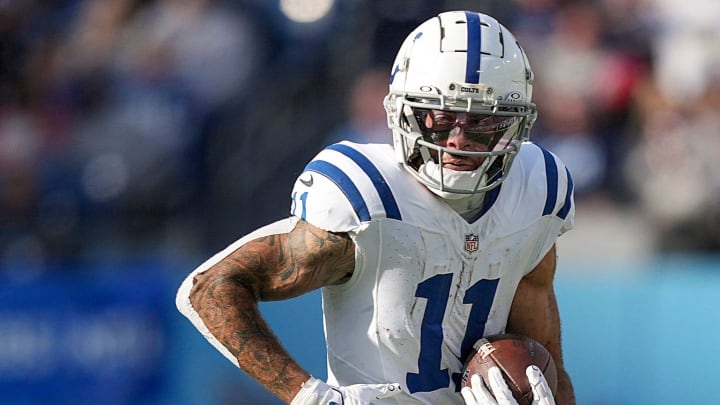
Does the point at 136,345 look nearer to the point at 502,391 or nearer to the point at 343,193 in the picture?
the point at 343,193

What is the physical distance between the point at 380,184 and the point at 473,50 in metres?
0.37

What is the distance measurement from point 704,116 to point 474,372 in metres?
2.87

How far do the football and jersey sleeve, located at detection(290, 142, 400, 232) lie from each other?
361mm

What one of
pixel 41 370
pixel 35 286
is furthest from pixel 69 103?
pixel 41 370

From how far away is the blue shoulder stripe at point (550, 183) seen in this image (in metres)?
2.81

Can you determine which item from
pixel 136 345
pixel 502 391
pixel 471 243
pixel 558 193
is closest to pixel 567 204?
pixel 558 193

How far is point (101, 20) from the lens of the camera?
5.57 metres

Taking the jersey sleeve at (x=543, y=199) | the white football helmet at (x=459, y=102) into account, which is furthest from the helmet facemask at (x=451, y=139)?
the jersey sleeve at (x=543, y=199)

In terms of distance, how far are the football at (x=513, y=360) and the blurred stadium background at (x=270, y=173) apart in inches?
92.3

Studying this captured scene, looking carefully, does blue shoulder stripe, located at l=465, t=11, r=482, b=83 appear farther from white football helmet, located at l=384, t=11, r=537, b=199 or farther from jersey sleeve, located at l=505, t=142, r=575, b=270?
jersey sleeve, located at l=505, t=142, r=575, b=270

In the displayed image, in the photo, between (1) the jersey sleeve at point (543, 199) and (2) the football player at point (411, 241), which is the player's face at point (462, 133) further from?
(1) the jersey sleeve at point (543, 199)

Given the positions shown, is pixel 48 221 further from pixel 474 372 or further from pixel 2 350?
pixel 474 372

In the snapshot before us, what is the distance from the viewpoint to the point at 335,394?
241cm

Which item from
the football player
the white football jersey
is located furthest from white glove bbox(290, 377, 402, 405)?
the white football jersey
